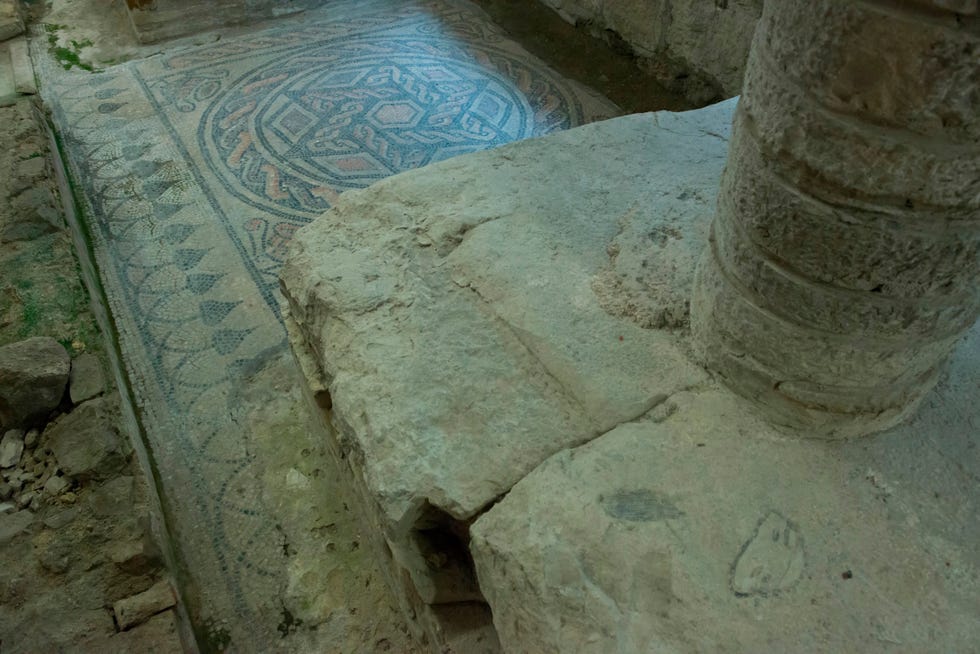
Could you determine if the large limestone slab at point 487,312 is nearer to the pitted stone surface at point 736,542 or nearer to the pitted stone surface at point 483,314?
the pitted stone surface at point 483,314

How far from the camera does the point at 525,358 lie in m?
1.50

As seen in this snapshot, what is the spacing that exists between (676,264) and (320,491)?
1207mm

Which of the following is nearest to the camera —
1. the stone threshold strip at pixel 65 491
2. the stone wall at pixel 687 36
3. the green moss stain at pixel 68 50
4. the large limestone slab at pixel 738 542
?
the large limestone slab at pixel 738 542

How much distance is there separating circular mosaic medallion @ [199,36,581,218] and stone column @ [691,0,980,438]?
220 centimetres

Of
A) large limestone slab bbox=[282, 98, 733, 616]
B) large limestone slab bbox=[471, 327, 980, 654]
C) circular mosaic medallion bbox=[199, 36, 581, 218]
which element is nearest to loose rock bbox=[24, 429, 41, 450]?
large limestone slab bbox=[282, 98, 733, 616]

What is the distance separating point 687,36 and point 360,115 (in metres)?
1.68

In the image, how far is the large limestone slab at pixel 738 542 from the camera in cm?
109

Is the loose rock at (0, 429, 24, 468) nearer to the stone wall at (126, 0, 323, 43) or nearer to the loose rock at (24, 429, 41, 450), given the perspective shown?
the loose rock at (24, 429, 41, 450)

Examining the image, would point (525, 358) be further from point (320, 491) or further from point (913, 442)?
point (320, 491)

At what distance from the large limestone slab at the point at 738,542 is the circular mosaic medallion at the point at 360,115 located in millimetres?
2168

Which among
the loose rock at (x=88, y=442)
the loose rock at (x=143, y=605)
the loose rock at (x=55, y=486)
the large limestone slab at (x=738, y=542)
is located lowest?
the loose rock at (x=143, y=605)

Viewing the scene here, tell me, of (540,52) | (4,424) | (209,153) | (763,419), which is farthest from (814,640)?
(540,52)

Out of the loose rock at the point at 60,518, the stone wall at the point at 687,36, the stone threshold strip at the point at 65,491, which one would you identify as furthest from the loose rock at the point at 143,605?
the stone wall at the point at 687,36

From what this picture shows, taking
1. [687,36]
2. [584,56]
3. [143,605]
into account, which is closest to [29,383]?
[143,605]
